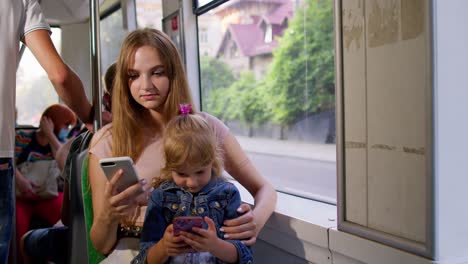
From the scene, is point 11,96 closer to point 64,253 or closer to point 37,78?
point 64,253

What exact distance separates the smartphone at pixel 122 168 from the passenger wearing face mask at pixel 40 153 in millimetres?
2071

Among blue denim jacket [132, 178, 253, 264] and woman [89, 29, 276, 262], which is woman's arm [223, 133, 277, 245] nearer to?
woman [89, 29, 276, 262]

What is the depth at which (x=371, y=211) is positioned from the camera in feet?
4.96

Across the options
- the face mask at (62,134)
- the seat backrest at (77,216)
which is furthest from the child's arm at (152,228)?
the face mask at (62,134)

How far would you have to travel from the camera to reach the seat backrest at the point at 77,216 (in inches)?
76.3

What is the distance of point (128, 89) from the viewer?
1.77m

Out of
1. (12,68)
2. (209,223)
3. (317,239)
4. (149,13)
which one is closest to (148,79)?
(12,68)

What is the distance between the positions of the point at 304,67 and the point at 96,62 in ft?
3.51

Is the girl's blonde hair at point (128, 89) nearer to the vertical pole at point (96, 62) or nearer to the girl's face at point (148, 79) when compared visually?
the girl's face at point (148, 79)

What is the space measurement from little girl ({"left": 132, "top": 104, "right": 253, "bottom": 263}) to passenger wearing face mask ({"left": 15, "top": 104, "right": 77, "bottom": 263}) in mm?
2130

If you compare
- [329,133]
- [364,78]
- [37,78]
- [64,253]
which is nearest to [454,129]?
[364,78]

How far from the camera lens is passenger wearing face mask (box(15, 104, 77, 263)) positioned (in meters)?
3.34

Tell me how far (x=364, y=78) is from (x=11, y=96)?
120 centimetres

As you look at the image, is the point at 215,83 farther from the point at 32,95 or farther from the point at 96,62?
the point at 32,95
